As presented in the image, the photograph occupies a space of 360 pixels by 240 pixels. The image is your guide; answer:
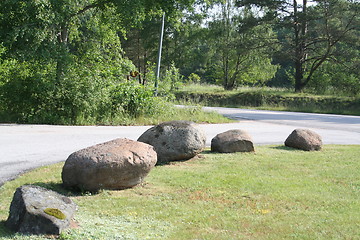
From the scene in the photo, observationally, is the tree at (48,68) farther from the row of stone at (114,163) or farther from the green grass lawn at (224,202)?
the green grass lawn at (224,202)

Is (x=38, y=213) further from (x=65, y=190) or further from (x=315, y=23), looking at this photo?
(x=315, y=23)

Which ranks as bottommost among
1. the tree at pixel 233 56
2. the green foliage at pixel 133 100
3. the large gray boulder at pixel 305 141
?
the large gray boulder at pixel 305 141

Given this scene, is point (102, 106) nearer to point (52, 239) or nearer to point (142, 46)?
point (52, 239)

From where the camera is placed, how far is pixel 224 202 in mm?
6113

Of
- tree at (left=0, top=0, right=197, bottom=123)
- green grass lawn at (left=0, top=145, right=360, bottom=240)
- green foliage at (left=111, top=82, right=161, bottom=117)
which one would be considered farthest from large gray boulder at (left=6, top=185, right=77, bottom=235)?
green foliage at (left=111, top=82, right=161, bottom=117)

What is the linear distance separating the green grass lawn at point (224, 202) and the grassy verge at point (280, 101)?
18369mm

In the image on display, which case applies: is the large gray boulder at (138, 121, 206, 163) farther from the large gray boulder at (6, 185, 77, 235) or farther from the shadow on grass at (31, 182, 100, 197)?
the large gray boulder at (6, 185, 77, 235)

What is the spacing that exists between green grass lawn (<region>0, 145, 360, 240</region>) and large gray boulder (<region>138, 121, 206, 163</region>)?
0.23m

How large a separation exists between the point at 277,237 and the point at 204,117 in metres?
14.5

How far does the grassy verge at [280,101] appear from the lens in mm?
29316

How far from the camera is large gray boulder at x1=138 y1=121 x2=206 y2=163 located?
28.2ft

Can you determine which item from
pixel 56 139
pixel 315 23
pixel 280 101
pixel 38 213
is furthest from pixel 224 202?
pixel 315 23

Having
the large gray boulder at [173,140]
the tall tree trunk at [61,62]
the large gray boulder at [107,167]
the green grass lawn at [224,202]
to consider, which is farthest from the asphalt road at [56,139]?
the tall tree trunk at [61,62]

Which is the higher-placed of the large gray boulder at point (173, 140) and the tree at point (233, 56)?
the tree at point (233, 56)
